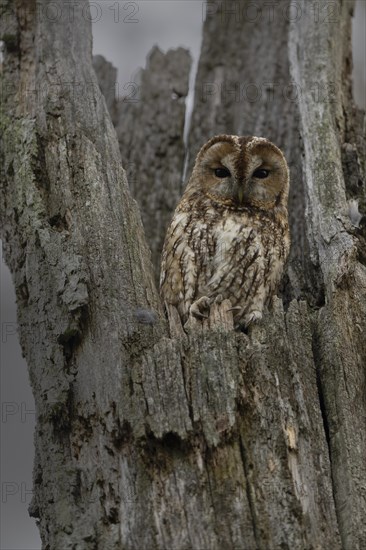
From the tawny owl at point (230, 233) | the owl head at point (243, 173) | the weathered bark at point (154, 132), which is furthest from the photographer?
the weathered bark at point (154, 132)

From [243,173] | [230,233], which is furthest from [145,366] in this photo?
[243,173]

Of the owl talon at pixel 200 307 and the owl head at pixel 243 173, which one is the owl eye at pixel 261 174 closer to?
the owl head at pixel 243 173

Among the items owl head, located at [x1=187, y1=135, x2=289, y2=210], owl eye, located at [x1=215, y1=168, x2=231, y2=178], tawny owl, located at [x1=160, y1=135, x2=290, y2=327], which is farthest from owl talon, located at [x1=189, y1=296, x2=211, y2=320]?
owl eye, located at [x1=215, y1=168, x2=231, y2=178]

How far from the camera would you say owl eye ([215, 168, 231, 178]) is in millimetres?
4395

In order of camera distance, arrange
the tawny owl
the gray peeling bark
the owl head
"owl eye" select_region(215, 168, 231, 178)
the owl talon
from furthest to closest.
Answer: "owl eye" select_region(215, 168, 231, 178) → the owl head → the tawny owl → the owl talon → the gray peeling bark

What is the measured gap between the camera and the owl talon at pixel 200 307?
3.81 metres

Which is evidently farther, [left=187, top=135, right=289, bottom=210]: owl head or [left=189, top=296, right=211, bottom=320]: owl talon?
[left=187, top=135, right=289, bottom=210]: owl head

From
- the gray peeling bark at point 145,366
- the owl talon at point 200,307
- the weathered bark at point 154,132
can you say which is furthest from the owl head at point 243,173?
the weathered bark at point 154,132

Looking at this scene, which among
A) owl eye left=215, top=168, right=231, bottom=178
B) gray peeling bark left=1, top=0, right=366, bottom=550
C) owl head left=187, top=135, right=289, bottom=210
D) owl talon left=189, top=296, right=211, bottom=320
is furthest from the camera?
owl eye left=215, top=168, right=231, bottom=178

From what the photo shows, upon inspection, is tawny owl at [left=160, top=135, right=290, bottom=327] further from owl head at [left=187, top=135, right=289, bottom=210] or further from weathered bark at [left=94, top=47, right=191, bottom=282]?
weathered bark at [left=94, top=47, right=191, bottom=282]

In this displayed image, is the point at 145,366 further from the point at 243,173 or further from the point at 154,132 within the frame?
the point at 154,132

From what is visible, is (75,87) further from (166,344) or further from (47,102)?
(166,344)

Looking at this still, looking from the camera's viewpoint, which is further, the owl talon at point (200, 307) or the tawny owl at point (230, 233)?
the tawny owl at point (230, 233)

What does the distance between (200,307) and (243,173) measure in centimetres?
82
